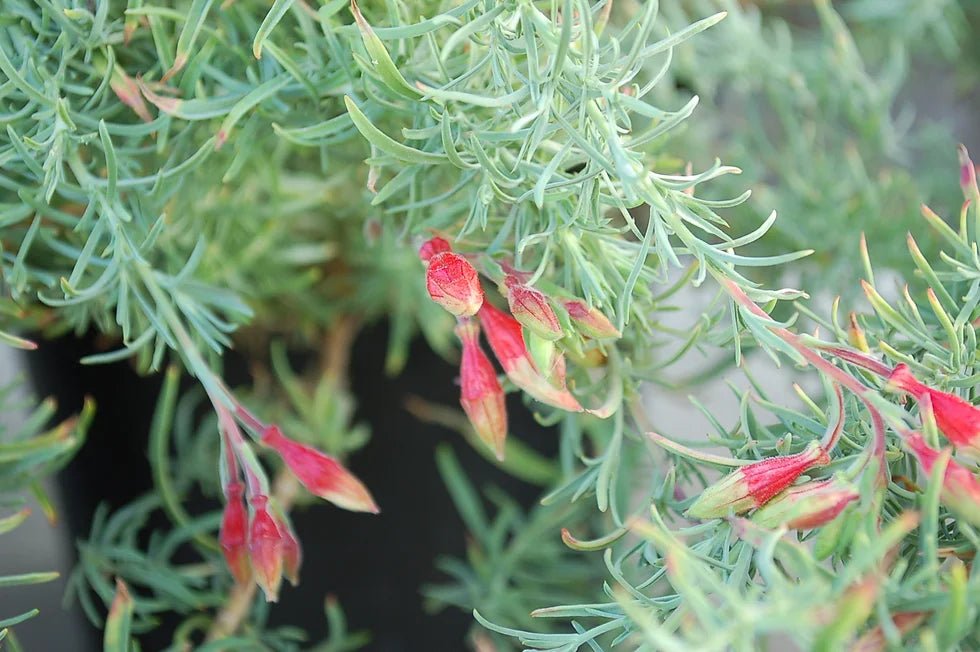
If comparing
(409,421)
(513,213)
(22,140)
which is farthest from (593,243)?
(409,421)

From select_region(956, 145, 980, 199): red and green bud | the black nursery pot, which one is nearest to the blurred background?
the black nursery pot

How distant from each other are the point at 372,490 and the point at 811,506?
31 cm

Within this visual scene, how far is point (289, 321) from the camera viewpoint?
47 centimetres

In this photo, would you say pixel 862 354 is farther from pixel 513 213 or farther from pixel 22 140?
pixel 22 140

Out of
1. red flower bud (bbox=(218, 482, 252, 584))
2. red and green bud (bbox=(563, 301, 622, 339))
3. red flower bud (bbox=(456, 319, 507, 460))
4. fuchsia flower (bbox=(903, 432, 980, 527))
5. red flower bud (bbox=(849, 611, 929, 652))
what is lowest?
red flower bud (bbox=(218, 482, 252, 584))

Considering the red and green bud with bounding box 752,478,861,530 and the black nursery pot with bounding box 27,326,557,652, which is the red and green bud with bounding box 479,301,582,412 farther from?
the black nursery pot with bounding box 27,326,557,652

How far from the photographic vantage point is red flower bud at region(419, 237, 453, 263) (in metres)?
0.22

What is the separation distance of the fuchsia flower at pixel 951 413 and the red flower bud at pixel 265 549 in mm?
147

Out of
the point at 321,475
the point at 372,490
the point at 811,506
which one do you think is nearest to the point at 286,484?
the point at 372,490

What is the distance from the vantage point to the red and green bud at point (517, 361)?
0.67 feet

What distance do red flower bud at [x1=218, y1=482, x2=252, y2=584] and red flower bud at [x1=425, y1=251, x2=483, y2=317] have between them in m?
0.09

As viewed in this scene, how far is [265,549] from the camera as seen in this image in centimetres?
22

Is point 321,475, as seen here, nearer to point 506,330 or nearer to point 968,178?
point 506,330

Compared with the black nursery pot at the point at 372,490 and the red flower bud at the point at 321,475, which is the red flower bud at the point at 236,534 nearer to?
the red flower bud at the point at 321,475
